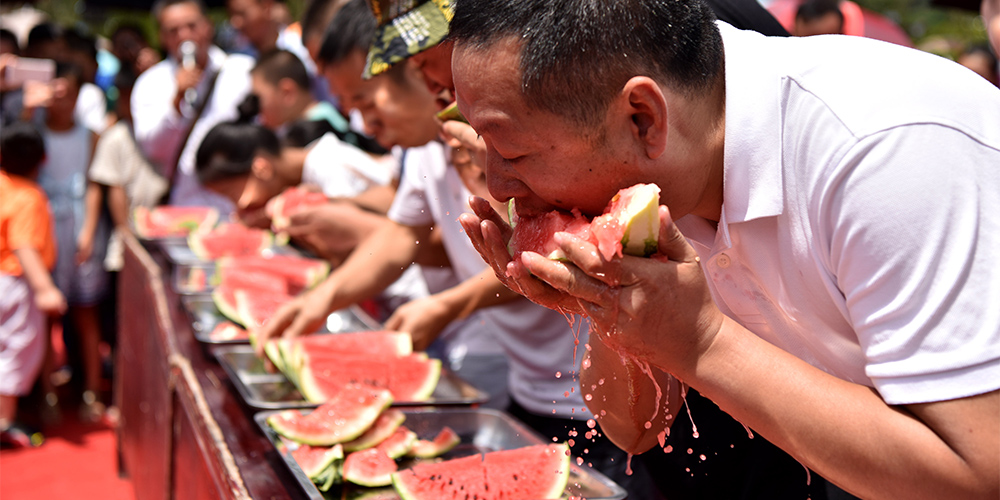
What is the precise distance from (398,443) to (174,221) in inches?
190

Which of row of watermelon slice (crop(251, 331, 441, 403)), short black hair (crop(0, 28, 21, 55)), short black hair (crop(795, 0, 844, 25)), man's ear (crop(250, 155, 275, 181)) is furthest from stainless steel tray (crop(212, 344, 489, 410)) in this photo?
short black hair (crop(0, 28, 21, 55))

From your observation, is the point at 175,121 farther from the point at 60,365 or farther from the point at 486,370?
the point at 486,370

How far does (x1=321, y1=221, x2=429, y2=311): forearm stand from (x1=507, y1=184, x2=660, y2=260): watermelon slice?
80.4 inches

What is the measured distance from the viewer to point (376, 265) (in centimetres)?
338

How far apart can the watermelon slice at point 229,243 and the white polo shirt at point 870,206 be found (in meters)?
4.36

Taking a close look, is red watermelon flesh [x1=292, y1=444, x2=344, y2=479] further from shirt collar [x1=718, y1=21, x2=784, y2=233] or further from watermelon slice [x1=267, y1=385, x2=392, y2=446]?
shirt collar [x1=718, y1=21, x2=784, y2=233]

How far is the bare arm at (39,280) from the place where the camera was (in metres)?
5.80

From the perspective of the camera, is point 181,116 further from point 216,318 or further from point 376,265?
point 376,265

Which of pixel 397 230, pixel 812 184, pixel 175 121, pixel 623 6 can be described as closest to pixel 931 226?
pixel 812 184

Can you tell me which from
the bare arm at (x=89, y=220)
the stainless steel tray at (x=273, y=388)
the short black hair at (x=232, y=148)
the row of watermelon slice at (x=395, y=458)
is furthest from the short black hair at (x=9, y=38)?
the row of watermelon slice at (x=395, y=458)

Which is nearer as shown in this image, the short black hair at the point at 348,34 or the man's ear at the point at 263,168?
the short black hair at the point at 348,34

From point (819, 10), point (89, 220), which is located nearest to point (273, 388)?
point (819, 10)

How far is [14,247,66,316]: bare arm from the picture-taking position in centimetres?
580

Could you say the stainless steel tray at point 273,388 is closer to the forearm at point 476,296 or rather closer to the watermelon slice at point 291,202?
the forearm at point 476,296
